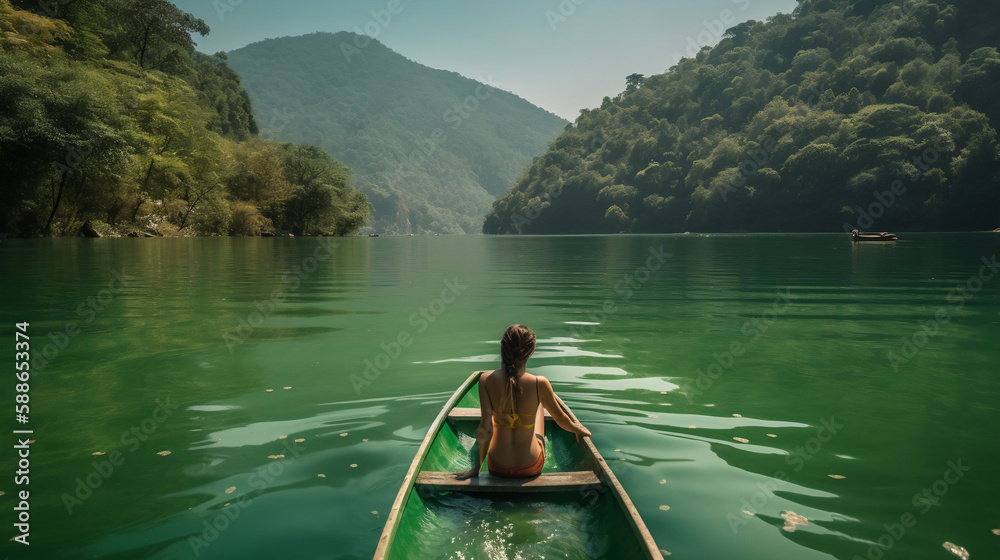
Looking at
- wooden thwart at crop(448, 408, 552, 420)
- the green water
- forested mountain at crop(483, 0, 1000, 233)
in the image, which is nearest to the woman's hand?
the green water

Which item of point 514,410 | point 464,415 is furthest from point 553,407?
point 464,415

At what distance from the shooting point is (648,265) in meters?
32.7

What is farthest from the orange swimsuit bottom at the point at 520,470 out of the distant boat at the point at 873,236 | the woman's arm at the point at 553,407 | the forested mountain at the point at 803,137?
the forested mountain at the point at 803,137

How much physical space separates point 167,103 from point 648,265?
192ft

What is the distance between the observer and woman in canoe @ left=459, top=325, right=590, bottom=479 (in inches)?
191

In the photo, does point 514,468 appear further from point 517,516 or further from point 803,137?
point 803,137

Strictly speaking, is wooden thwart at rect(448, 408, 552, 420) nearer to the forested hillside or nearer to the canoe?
the canoe

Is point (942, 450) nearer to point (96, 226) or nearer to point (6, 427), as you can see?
point (6, 427)

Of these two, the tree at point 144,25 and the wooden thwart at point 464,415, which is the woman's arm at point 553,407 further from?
the tree at point 144,25

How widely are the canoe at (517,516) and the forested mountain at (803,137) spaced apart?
108697 millimetres

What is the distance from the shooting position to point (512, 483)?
466 centimetres

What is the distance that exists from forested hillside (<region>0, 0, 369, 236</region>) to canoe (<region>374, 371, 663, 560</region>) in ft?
152

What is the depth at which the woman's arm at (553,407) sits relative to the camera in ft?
16.6

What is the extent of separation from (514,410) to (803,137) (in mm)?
127874
